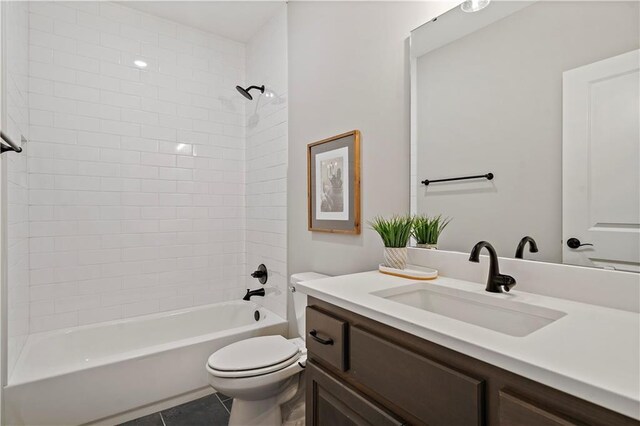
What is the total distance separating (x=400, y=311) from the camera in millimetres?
867

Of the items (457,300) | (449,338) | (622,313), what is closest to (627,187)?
(622,313)

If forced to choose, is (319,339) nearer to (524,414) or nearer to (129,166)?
(524,414)

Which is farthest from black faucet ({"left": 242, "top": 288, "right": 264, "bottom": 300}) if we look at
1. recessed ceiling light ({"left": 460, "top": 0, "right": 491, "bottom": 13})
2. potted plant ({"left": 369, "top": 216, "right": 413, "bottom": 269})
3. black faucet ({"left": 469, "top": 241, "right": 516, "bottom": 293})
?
recessed ceiling light ({"left": 460, "top": 0, "right": 491, "bottom": 13})

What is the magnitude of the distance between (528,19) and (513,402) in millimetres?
1194

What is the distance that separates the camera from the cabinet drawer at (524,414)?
1.76ft

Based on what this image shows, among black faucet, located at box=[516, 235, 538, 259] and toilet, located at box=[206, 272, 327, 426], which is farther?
toilet, located at box=[206, 272, 327, 426]

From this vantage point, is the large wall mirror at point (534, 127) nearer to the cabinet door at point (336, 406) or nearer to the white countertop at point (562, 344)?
the white countertop at point (562, 344)

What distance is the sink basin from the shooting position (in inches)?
35.8

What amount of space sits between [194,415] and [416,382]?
1728mm

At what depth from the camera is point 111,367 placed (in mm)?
1785

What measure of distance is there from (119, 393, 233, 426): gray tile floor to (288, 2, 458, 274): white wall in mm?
955

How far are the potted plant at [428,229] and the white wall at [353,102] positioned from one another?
12 centimetres

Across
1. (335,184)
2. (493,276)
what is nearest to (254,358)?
(335,184)

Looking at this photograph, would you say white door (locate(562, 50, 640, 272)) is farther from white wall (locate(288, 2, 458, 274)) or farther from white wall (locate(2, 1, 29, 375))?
white wall (locate(2, 1, 29, 375))
